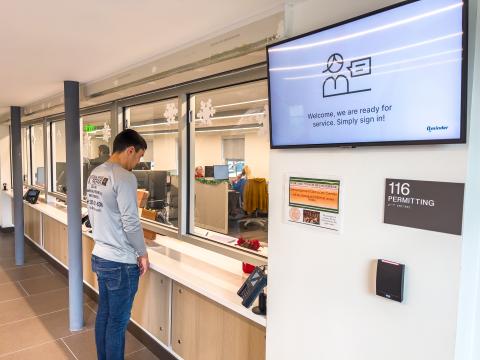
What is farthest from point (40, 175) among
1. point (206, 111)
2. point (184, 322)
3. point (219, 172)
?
point (184, 322)

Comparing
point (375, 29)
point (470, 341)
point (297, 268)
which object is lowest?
point (470, 341)

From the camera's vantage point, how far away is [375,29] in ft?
3.81

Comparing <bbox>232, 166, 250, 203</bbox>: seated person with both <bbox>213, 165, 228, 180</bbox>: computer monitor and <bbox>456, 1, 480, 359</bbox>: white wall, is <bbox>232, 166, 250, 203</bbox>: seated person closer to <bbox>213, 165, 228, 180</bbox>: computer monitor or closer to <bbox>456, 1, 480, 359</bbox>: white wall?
<bbox>213, 165, 228, 180</bbox>: computer monitor

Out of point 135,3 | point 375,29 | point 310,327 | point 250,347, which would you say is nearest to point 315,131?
point 375,29

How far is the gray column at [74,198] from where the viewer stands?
3.18m

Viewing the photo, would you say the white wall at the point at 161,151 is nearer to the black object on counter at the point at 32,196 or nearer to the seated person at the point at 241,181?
the seated person at the point at 241,181

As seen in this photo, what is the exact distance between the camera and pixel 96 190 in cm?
228

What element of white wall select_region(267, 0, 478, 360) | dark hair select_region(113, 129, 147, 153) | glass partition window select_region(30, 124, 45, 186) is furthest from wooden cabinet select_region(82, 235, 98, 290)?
glass partition window select_region(30, 124, 45, 186)

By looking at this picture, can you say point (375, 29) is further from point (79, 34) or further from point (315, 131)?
point (79, 34)

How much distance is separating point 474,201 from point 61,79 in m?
3.33

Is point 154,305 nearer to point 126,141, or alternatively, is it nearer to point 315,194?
point 126,141

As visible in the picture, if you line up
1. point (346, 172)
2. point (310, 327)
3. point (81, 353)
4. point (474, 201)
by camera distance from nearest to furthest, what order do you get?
point (474, 201)
point (346, 172)
point (310, 327)
point (81, 353)

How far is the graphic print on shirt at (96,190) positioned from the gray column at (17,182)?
3306mm

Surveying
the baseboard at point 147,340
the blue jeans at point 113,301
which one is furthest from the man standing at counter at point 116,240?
the baseboard at point 147,340
